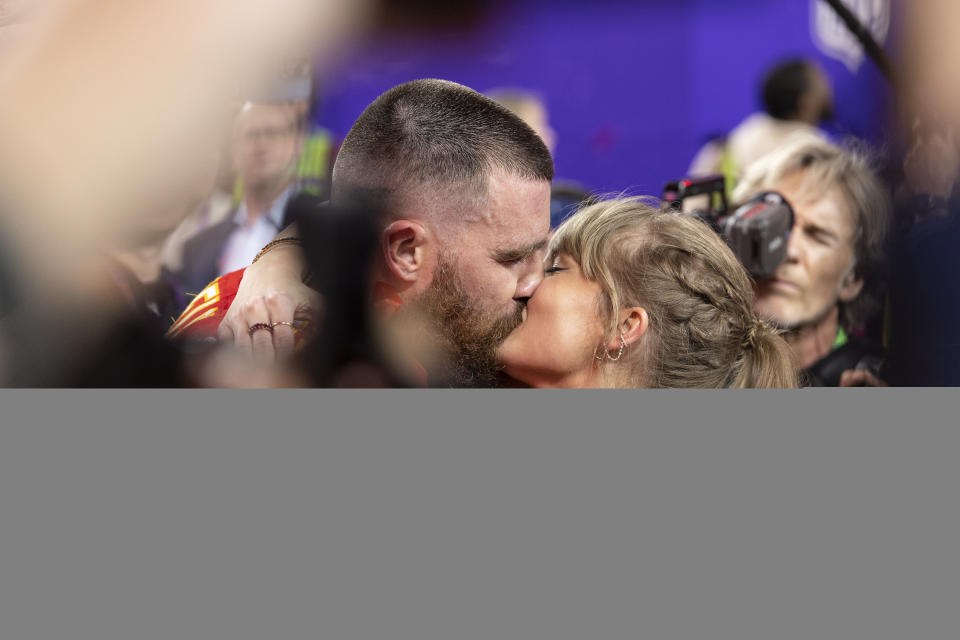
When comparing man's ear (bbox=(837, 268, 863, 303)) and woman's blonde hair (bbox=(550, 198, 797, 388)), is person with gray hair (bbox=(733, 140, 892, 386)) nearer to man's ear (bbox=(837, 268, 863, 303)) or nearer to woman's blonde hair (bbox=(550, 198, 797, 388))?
man's ear (bbox=(837, 268, 863, 303))

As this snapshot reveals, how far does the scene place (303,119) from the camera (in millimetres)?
2793

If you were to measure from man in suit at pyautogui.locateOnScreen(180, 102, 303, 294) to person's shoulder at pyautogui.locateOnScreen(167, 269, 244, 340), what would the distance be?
0.03 m

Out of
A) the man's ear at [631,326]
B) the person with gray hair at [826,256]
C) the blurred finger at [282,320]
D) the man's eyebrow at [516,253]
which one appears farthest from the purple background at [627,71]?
the blurred finger at [282,320]

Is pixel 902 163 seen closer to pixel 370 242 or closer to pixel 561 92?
pixel 561 92

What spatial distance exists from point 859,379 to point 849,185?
66 centimetres

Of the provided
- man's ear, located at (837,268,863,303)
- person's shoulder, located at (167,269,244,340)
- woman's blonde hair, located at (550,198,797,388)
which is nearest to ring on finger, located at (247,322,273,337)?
person's shoulder, located at (167,269,244,340)

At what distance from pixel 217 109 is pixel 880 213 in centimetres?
226

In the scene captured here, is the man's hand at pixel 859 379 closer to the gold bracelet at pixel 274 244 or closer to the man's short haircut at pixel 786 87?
the man's short haircut at pixel 786 87

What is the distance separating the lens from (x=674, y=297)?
2.62 m

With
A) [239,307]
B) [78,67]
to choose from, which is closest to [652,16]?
[239,307]

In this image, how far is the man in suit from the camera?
2.82 meters

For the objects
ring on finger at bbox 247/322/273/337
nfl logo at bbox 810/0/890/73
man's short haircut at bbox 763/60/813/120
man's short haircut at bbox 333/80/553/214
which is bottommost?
ring on finger at bbox 247/322/273/337

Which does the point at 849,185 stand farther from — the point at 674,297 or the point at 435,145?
the point at 435,145

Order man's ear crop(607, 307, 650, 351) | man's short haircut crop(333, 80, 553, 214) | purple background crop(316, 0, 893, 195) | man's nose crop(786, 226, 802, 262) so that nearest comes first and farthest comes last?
1. man's short haircut crop(333, 80, 553, 214)
2. man's ear crop(607, 307, 650, 351)
3. purple background crop(316, 0, 893, 195)
4. man's nose crop(786, 226, 802, 262)
